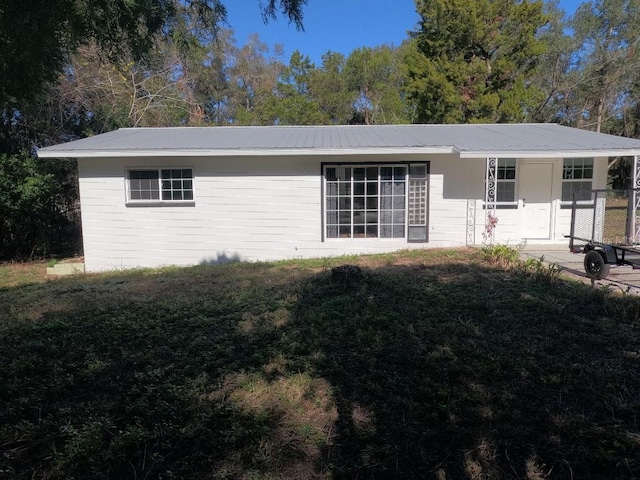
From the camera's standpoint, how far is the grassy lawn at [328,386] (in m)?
2.70

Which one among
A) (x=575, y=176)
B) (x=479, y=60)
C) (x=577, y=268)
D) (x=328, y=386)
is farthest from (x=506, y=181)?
(x=479, y=60)

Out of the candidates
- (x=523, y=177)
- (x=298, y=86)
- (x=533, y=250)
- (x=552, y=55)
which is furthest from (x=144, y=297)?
(x=552, y=55)

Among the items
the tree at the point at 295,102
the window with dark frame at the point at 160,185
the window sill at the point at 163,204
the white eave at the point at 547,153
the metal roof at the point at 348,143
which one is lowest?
the window sill at the point at 163,204

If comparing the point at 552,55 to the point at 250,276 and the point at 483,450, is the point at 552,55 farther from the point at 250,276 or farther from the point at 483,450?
the point at 483,450

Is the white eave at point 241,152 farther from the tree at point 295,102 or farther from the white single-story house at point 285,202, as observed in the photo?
the tree at point 295,102

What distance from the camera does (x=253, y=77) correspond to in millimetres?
33719

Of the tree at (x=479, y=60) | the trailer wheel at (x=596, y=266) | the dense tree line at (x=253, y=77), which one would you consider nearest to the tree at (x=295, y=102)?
the dense tree line at (x=253, y=77)

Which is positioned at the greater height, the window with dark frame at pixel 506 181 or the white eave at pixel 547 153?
the white eave at pixel 547 153

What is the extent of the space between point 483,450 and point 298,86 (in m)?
28.6

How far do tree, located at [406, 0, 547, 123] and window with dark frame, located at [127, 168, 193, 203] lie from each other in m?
15.0

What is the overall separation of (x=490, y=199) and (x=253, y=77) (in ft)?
87.3

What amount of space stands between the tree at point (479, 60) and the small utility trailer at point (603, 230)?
10397 mm

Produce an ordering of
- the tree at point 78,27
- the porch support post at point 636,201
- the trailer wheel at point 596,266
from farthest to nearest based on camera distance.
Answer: the porch support post at point 636,201, the trailer wheel at point 596,266, the tree at point 78,27

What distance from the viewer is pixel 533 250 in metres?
10.5
